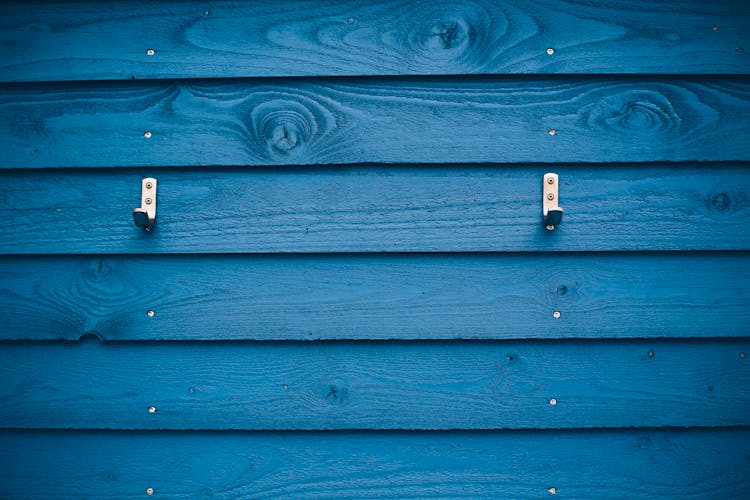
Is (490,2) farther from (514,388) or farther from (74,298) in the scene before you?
(74,298)

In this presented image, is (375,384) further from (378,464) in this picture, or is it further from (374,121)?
(374,121)

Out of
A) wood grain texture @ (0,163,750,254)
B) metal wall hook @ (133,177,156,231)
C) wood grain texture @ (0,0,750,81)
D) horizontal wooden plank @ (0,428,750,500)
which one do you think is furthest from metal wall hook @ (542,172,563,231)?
metal wall hook @ (133,177,156,231)

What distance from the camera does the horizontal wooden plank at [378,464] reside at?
1.05m

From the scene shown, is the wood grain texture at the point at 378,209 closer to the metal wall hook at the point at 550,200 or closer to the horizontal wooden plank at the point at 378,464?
the metal wall hook at the point at 550,200

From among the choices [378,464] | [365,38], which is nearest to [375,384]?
[378,464]

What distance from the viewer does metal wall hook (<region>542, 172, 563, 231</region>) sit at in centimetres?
102

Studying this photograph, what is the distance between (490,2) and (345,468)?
3.32 ft

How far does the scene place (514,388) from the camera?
106cm

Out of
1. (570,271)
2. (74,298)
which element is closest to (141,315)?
(74,298)

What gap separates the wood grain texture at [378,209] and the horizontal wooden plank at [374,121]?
0.11 feet

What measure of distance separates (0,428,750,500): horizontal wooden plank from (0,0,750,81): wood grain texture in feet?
2.48

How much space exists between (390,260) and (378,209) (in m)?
0.11

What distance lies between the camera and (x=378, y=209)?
3.50ft

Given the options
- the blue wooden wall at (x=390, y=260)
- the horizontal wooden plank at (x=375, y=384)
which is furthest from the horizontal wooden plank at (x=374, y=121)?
the horizontal wooden plank at (x=375, y=384)
